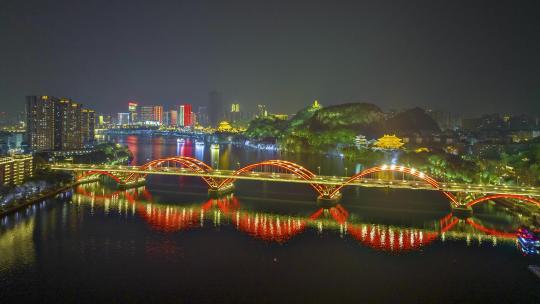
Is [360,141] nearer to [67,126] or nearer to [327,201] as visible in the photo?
[67,126]

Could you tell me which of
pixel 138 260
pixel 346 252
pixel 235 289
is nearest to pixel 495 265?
pixel 346 252

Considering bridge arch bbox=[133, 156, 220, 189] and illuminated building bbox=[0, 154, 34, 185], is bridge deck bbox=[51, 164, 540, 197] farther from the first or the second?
illuminated building bbox=[0, 154, 34, 185]

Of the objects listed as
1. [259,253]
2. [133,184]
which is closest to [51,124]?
[133,184]

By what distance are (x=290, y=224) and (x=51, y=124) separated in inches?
1401

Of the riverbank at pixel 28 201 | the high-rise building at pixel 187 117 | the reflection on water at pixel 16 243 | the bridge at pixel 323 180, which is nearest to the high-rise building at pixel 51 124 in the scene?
the bridge at pixel 323 180

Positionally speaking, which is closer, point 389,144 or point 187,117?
point 389,144

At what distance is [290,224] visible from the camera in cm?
1889

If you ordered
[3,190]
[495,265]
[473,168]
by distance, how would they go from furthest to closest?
[473,168], [3,190], [495,265]

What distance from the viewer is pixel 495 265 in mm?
14250

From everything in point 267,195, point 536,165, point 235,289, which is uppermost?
point 536,165

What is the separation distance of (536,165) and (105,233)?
2159 cm

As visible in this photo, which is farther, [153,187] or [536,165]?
[153,187]

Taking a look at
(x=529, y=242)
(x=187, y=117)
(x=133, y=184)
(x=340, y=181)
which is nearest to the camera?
(x=529, y=242)

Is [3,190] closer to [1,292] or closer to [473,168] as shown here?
[1,292]
